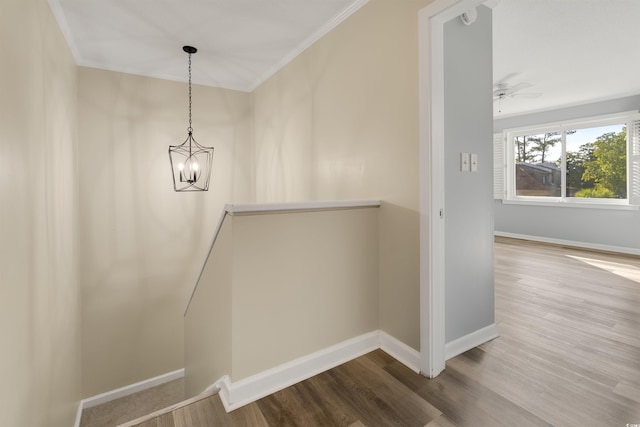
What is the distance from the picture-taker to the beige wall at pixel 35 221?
141cm

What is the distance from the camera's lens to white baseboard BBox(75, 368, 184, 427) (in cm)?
344

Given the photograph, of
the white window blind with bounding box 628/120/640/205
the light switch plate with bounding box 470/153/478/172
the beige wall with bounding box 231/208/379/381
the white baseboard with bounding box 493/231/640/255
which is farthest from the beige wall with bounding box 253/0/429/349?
the white window blind with bounding box 628/120/640/205

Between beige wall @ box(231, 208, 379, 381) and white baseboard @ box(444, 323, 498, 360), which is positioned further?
white baseboard @ box(444, 323, 498, 360)

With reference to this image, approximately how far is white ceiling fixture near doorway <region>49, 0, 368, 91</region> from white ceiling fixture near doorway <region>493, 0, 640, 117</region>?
1.60m

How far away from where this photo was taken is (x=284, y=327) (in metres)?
1.74

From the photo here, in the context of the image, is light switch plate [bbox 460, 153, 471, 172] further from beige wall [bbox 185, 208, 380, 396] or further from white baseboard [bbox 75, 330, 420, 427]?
white baseboard [bbox 75, 330, 420, 427]

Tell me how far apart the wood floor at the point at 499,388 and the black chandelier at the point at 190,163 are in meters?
2.98

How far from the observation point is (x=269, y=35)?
2846 millimetres

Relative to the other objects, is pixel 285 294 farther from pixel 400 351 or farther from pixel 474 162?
pixel 474 162

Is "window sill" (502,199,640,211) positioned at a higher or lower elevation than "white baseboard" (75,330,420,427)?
higher

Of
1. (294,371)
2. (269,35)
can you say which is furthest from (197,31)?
(294,371)

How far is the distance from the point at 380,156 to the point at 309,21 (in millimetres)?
1416

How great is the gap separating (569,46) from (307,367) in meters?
3.94

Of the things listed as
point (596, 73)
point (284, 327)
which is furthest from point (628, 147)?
point (284, 327)
